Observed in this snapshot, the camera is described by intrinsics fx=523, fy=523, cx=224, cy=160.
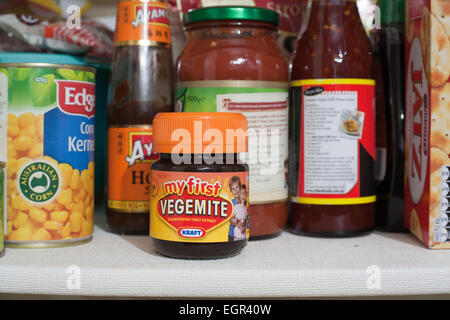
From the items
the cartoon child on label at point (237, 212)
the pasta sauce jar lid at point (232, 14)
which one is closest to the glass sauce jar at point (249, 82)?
the pasta sauce jar lid at point (232, 14)

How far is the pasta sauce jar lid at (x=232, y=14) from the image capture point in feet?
2.40

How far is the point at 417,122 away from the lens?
737 mm

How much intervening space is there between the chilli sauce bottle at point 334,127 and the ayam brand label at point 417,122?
0.18ft

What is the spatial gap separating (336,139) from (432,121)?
0.14 meters

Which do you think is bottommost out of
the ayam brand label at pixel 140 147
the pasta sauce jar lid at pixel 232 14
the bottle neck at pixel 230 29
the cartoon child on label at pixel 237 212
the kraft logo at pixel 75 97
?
the cartoon child on label at pixel 237 212

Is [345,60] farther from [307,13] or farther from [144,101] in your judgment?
[144,101]

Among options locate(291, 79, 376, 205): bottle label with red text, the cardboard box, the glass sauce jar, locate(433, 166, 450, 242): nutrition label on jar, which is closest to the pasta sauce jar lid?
the glass sauce jar

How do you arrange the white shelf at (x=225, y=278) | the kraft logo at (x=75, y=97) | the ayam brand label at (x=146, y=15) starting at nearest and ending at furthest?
the white shelf at (x=225, y=278) < the kraft logo at (x=75, y=97) < the ayam brand label at (x=146, y=15)

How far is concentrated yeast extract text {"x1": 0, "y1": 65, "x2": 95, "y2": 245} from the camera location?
674 millimetres

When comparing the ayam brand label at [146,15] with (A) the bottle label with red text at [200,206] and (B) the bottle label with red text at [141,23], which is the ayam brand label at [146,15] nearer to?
(B) the bottle label with red text at [141,23]

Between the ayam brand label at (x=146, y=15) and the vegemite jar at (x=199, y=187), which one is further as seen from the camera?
the ayam brand label at (x=146, y=15)

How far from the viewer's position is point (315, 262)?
63cm

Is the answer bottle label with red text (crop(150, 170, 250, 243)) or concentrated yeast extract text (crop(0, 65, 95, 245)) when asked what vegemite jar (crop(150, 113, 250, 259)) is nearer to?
bottle label with red text (crop(150, 170, 250, 243))

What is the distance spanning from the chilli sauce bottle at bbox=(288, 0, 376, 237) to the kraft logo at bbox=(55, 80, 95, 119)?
300 millimetres
